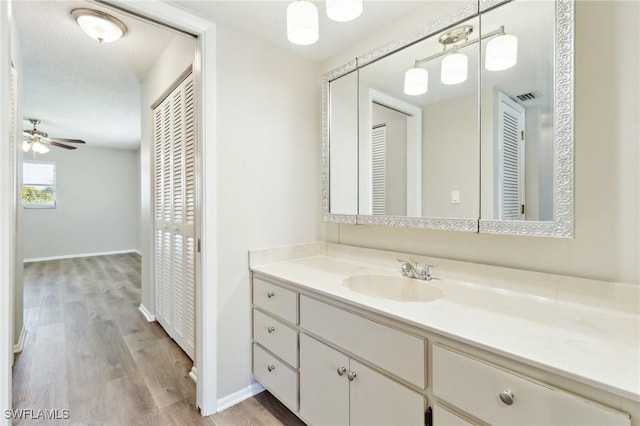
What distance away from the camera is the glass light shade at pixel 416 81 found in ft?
5.13

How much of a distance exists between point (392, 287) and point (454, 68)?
45.5 inches

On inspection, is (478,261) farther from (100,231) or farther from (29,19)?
(100,231)

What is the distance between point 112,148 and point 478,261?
789 centimetres

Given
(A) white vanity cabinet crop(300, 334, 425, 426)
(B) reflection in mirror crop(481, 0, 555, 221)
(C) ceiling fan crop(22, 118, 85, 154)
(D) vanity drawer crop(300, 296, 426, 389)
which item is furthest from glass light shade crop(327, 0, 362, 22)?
(C) ceiling fan crop(22, 118, 85, 154)

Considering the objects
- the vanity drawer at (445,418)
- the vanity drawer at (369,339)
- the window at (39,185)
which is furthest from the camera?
the window at (39,185)

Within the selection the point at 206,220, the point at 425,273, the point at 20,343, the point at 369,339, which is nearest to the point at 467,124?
the point at 425,273

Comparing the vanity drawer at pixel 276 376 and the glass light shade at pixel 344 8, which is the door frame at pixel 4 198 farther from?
the glass light shade at pixel 344 8

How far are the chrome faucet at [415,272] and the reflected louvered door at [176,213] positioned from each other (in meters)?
1.47

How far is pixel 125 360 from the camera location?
2.27 meters

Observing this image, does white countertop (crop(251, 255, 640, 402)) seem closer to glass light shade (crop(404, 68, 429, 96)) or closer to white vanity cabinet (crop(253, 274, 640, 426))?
white vanity cabinet (crop(253, 274, 640, 426))

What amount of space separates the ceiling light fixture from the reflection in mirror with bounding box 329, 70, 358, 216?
1490 mm

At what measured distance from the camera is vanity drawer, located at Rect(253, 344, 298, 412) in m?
1.53

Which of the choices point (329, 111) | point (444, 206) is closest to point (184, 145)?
point (329, 111)

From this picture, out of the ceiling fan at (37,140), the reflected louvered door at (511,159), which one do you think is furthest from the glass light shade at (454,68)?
the ceiling fan at (37,140)
